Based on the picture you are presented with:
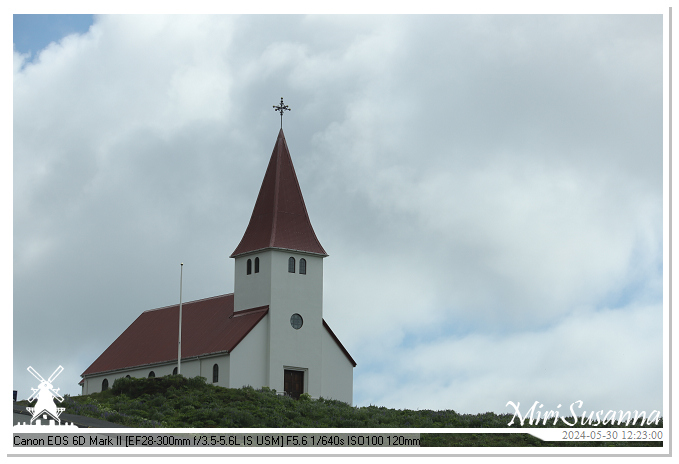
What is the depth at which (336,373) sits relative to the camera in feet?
156

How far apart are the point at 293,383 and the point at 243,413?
1509cm

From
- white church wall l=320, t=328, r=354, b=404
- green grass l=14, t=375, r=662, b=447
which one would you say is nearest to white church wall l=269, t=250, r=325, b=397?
white church wall l=320, t=328, r=354, b=404

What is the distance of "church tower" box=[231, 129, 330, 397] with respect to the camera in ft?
151

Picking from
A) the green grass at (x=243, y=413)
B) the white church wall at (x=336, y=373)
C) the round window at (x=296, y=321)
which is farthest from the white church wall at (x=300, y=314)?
the green grass at (x=243, y=413)

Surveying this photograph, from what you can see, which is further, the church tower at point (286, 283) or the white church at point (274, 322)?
the church tower at point (286, 283)

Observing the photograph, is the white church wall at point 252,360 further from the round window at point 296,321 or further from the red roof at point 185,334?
the round window at point 296,321

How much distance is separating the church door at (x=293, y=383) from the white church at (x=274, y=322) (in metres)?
0.05

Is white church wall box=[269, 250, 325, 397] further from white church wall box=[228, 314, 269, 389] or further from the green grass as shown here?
the green grass

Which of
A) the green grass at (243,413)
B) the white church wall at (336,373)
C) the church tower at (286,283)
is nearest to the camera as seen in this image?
the green grass at (243,413)

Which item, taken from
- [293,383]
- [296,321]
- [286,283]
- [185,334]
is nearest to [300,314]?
[296,321]

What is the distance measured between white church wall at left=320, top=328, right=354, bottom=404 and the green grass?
898 centimetres

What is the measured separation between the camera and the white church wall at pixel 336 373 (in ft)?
155

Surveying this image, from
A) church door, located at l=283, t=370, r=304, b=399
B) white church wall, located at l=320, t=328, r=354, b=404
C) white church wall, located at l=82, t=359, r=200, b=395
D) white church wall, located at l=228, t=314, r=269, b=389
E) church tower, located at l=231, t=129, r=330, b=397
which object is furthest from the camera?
white church wall, located at l=82, t=359, r=200, b=395

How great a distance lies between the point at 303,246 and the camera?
4725 cm
